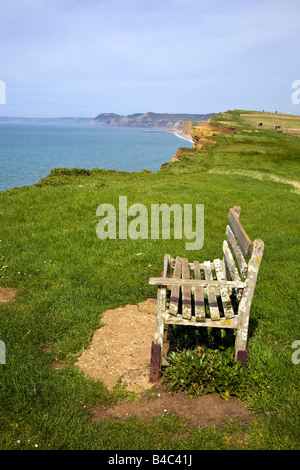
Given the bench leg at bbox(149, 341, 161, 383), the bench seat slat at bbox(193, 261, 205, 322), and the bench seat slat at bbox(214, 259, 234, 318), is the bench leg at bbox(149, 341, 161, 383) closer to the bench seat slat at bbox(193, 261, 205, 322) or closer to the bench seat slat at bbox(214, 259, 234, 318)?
the bench seat slat at bbox(193, 261, 205, 322)

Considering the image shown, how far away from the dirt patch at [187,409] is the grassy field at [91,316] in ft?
0.34

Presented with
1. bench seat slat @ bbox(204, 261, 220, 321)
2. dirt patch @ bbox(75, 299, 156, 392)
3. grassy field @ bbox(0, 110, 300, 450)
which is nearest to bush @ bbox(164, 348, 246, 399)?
grassy field @ bbox(0, 110, 300, 450)

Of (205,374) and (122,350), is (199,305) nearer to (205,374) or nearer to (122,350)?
(205,374)

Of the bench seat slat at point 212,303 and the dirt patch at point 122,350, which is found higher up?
the bench seat slat at point 212,303

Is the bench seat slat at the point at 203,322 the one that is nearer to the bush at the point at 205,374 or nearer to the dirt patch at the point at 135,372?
the bush at the point at 205,374

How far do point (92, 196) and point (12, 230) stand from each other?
4.35 meters

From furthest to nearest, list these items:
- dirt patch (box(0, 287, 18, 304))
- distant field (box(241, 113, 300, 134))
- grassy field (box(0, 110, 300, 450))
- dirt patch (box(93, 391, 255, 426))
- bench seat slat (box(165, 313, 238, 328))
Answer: distant field (box(241, 113, 300, 134)), dirt patch (box(0, 287, 18, 304)), bench seat slat (box(165, 313, 238, 328)), dirt patch (box(93, 391, 255, 426)), grassy field (box(0, 110, 300, 450))

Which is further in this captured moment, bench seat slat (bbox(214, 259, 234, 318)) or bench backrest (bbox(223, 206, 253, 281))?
bench seat slat (bbox(214, 259, 234, 318))

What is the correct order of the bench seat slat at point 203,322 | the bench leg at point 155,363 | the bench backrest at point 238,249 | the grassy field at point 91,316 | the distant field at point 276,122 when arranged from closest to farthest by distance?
the grassy field at point 91,316, the bench backrest at point 238,249, the bench seat slat at point 203,322, the bench leg at point 155,363, the distant field at point 276,122

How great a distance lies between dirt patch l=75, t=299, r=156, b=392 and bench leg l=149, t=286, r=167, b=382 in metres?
0.18

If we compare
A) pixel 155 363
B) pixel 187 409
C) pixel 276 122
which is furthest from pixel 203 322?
pixel 276 122

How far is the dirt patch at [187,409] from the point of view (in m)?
3.79

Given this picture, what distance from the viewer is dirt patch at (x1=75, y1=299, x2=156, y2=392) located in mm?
4469

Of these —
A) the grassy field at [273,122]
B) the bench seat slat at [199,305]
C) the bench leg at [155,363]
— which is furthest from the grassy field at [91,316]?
the grassy field at [273,122]
